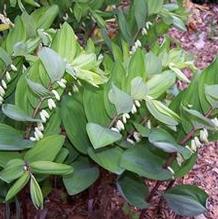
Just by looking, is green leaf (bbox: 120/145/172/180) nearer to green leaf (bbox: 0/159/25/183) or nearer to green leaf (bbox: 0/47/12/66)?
green leaf (bbox: 0/159/25/183)

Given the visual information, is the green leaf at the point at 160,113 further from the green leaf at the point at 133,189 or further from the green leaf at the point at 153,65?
the green leaf at the point at 133,189

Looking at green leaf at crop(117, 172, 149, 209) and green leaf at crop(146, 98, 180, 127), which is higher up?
green leaf at crop(146, 98, 180, 127)

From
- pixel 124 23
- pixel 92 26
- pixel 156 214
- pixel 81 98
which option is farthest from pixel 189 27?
pixel 81 98

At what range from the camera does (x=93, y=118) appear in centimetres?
154

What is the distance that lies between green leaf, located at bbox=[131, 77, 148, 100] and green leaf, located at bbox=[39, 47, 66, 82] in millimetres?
170

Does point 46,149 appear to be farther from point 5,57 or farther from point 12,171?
point 5,57

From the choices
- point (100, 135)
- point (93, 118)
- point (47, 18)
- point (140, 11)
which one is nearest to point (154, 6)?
point (140, 11)

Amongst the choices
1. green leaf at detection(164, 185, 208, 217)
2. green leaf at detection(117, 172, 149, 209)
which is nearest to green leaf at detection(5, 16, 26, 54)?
green leaf at detection(117, 172, 149, 209)

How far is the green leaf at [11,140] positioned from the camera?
1.48 metres

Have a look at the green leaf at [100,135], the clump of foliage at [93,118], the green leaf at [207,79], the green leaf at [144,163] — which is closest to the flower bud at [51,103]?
the clump of foliage at [93,118]

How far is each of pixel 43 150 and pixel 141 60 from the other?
13.1 inches

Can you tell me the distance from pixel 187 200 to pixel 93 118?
1.22 feet

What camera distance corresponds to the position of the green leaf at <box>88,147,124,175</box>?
1516mm

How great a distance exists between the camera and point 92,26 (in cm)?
236
